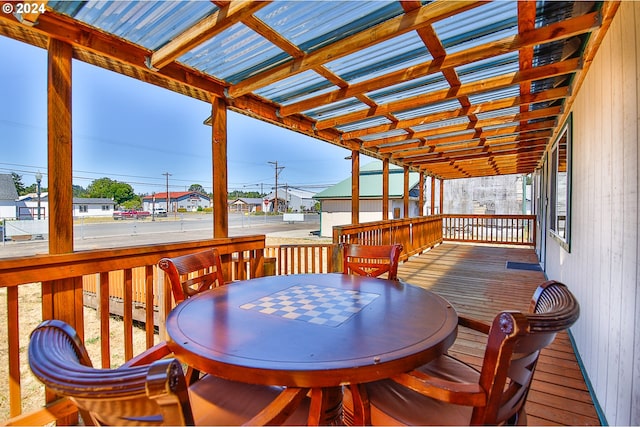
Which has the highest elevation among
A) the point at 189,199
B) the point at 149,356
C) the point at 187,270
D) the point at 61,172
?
the point at 189,199

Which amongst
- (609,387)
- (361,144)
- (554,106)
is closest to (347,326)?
(609,387)

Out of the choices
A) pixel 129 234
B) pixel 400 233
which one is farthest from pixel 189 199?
pixel 400 233

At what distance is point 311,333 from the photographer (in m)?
1.21

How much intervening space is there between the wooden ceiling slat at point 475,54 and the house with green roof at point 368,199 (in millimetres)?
11492

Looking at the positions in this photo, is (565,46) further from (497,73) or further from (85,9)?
(85,9)

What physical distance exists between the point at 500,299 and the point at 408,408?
362 centimetres

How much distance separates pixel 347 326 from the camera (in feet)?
4.20

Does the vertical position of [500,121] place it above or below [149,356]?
above

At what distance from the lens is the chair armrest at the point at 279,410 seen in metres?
0.88

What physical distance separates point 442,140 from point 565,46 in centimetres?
313

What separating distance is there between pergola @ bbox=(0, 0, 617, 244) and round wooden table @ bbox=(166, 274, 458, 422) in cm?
129

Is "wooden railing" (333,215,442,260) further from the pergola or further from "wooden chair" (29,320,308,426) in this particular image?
"wooden chair" (29,320,308,426)

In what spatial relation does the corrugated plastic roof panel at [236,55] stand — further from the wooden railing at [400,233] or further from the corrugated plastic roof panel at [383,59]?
the wooden railing at [400,233]

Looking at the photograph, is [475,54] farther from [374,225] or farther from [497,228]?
[497,228]
